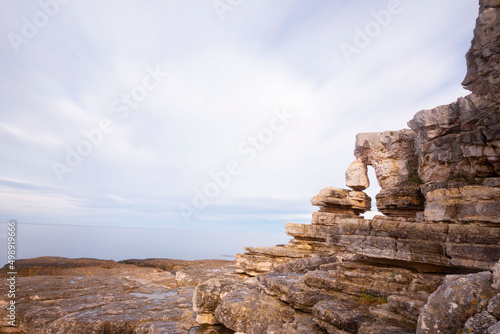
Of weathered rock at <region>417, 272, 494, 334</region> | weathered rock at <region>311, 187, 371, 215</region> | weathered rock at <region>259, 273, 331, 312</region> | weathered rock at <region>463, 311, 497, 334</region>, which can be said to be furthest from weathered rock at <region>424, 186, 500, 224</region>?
weathered rock at <region>311, 187, 371, 215</region>

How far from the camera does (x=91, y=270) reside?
94.8 feet

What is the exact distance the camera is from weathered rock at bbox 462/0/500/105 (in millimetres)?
17312

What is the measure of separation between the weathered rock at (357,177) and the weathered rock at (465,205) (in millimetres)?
17105

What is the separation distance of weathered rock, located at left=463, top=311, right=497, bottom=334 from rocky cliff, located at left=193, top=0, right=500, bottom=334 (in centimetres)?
2

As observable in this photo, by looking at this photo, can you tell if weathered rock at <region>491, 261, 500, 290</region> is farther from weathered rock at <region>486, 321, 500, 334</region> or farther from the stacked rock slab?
the stacked rock slab

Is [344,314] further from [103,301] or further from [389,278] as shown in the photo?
[103,301]

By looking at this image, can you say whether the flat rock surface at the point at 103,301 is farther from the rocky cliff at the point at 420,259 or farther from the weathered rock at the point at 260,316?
the rocky cliff at the point at 420,259

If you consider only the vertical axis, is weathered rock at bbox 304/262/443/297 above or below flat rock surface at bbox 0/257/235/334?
above

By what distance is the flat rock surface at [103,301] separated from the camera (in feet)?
45.0

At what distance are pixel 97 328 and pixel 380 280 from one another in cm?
1498

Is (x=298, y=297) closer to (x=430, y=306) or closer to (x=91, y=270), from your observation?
→ (x=430, y=306)

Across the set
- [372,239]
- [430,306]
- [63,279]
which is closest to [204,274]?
[63,279]

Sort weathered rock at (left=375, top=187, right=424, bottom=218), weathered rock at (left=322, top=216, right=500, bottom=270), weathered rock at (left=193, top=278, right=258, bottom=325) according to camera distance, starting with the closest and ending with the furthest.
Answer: weathered rock at (left=322, top=216, right=500, bottom=270) → weathered rock at (left=193, top=278, right=258, bottom=325) → weathered rock at (left=375, top=187, right=424, bottom=218)

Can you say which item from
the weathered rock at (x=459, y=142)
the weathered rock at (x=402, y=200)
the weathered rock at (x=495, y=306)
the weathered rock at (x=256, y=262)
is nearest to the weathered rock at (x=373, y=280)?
the weathered rock at (x=495, y=306)
